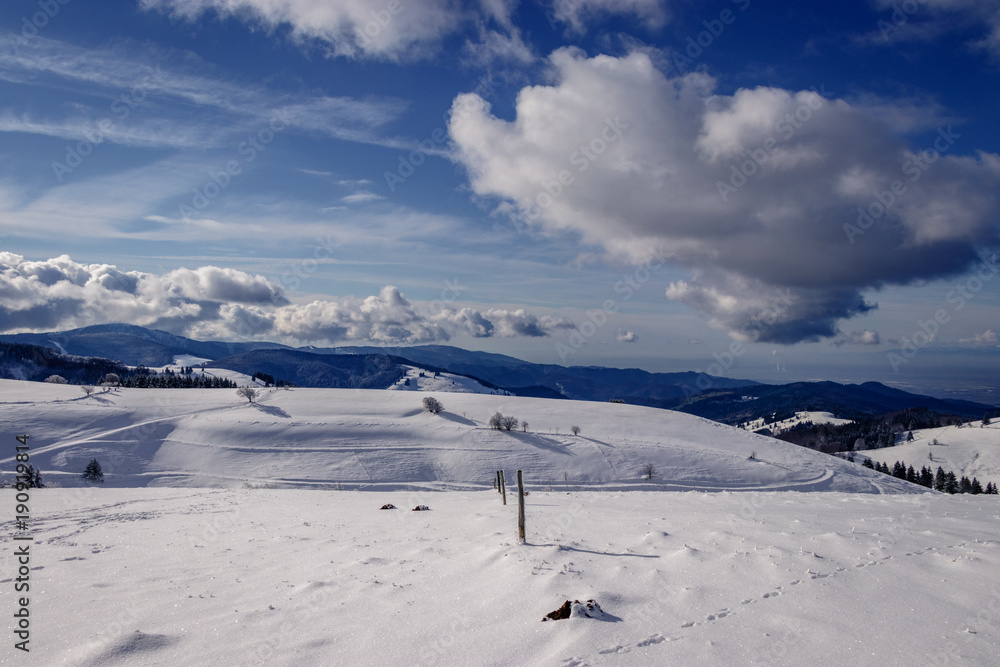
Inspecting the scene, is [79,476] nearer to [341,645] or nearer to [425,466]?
[425,466]

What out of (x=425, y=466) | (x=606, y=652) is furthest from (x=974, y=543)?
(x=425, y=466)

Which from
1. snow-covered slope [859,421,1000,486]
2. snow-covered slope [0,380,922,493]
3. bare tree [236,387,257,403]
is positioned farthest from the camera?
snow-covered slope [859,421,1000,486]

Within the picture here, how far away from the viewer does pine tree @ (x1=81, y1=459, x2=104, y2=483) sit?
4050 cm

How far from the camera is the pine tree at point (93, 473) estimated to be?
40500 millimetres

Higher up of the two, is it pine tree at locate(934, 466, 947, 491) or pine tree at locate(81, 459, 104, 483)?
pine tree at locate(81, 459, 104, 483)

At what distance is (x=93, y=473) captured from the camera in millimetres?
40625

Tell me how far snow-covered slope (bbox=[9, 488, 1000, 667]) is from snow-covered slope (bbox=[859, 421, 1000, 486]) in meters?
170

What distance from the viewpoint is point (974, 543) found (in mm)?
10531

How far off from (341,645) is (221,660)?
4.80ft

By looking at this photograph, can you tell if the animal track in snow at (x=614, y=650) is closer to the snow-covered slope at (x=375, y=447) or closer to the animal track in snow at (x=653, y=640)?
the animal track in snow at (x=653, y=640)

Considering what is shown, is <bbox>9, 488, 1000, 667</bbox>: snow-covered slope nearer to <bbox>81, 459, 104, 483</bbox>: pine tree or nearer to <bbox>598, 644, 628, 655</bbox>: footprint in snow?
<bbox>598, 644, 628, 655</bbox>: footprint in snow

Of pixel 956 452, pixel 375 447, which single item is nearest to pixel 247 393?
pixel 375 447

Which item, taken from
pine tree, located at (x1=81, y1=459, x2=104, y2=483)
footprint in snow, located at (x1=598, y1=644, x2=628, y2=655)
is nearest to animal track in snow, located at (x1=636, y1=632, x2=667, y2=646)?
footprint in snow, located at (x1=598, y1=644, x2=628, y2=655)

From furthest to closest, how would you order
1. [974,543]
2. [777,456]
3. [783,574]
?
1. [777,456]
2. [974,543]
3. [783,574]
